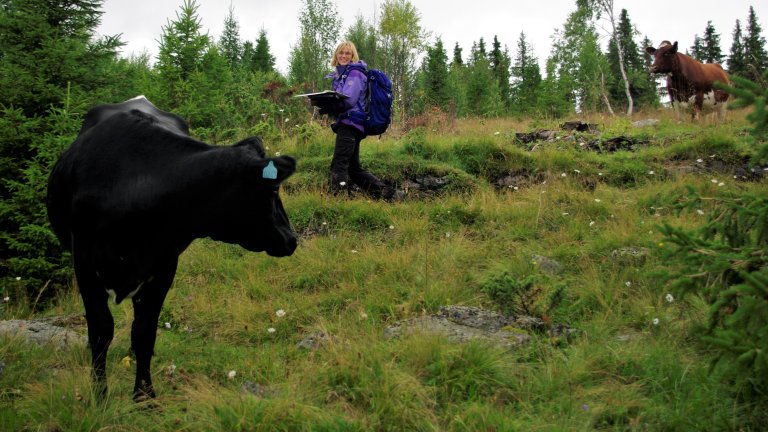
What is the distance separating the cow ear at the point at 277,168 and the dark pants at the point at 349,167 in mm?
4523

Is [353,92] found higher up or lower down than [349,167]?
higher up

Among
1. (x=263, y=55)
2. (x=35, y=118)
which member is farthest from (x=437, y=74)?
(x=35, y=118)

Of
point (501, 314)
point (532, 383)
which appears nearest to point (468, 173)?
point (501, 314)

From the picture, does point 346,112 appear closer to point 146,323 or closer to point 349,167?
point 349,167

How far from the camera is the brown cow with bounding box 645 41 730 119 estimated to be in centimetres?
1177

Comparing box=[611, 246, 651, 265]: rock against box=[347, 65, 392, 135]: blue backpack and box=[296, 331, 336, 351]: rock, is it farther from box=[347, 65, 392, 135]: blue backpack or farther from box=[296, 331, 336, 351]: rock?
box=[347, 65, 392, 135]: blue backpack

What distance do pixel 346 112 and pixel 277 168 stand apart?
4.66 metres

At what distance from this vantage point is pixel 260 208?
8.82 feet

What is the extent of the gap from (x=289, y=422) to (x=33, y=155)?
4962mm

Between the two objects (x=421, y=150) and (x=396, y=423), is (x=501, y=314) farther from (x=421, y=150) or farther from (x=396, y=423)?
(x=421, y=150)

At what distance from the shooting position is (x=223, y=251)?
6.38 metres

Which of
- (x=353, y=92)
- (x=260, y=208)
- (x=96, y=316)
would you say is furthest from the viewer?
(x=353, y=92)

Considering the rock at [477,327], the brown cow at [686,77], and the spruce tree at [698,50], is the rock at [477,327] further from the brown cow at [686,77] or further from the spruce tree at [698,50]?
the spruce tree at [698,50]

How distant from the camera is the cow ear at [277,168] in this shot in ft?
8.14
